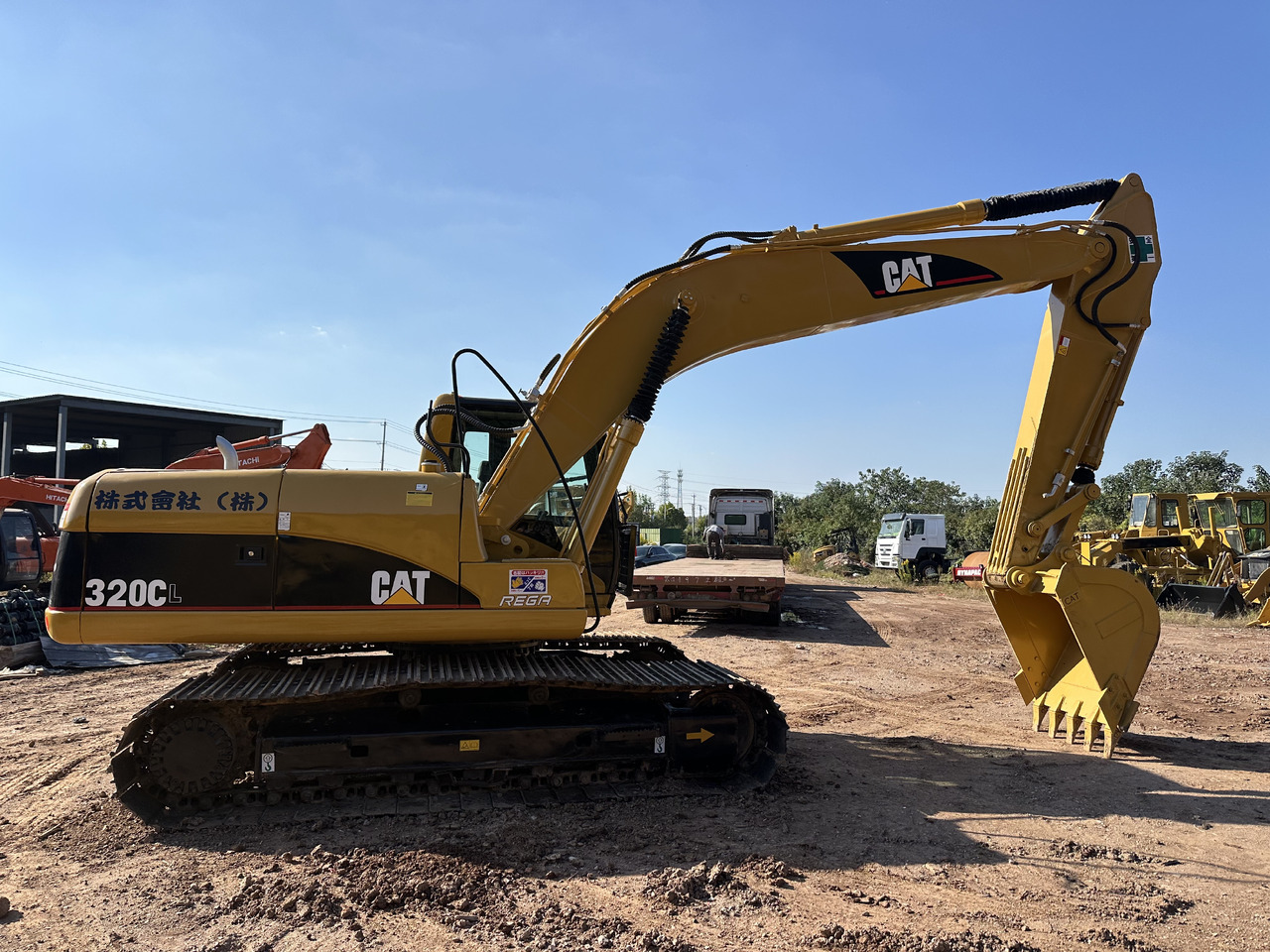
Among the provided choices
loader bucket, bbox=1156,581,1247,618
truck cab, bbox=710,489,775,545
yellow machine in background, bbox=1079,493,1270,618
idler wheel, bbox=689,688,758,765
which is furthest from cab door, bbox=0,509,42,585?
loader bucket, bbox=1156,581,1247,618

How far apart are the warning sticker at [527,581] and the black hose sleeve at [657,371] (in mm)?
1316

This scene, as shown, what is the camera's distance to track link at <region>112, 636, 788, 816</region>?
5.15 meters

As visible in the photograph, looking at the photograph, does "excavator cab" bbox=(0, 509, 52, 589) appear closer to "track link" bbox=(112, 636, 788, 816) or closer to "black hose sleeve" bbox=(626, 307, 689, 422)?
"track link" bbox=(112, 636, 788, 816)

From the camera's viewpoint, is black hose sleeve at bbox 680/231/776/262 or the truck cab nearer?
black hose sleeve at bbox 680/231/776/262

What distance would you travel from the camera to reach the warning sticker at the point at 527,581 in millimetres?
5457

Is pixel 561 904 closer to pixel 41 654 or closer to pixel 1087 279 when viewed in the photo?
pixel 1087 279

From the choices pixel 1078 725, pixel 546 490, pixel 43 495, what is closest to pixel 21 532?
pixel 43 495

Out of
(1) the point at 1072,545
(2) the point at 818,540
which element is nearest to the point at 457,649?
(1) the point at 1072,545

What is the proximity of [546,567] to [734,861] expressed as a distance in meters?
2.15

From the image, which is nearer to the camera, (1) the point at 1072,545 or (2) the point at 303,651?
(2) the point at 303,651

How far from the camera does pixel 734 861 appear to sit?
181 inches

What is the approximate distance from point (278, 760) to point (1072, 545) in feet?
20.8

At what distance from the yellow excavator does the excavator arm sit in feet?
0.06

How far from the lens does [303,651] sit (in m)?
6.41
